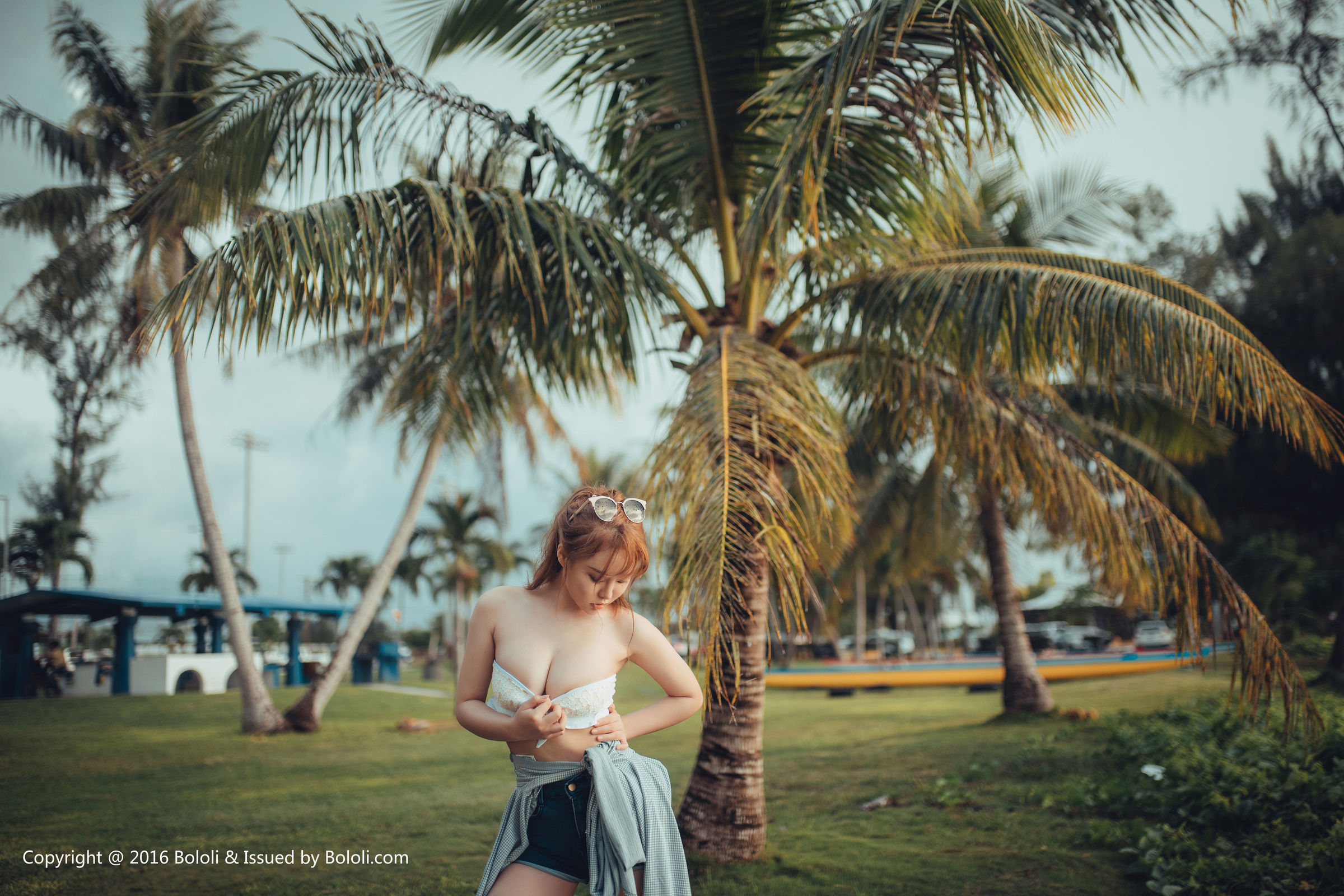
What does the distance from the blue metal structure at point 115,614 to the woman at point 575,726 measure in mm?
9324

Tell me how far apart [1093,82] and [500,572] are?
99.1 feet

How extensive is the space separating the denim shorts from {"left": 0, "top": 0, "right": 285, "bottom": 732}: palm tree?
370 inches

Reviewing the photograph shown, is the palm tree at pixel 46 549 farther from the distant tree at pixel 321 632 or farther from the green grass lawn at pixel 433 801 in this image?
the distant tree at pixel 321 632

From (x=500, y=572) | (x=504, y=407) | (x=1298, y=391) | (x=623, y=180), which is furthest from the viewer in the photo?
(x=500, y=572)

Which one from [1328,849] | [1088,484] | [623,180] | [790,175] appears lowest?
[1328,849]

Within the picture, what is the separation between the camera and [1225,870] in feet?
14.3

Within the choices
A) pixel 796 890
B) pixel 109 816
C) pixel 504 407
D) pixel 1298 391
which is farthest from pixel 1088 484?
pixel 109 816

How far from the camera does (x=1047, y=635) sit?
42031 millimetres

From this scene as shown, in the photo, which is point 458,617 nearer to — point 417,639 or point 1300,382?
point 1300,382

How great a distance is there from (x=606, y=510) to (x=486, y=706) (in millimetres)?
642

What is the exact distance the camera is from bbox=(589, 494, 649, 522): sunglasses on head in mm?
2324

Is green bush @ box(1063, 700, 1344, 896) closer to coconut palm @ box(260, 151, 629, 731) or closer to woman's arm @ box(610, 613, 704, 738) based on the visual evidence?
woman's arm @ box(610, 613, 704, 738)

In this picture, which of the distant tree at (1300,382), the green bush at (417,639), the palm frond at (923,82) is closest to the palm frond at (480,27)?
the palm frond at (923,82)

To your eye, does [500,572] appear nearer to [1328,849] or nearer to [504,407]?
[504,407]
